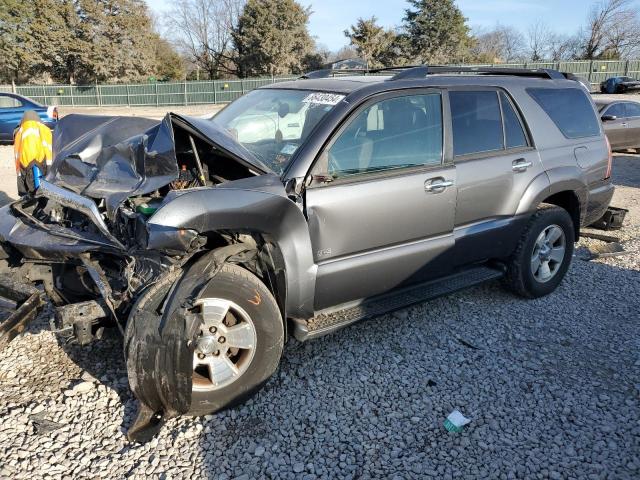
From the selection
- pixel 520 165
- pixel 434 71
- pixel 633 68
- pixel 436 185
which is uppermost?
pixel 633 68

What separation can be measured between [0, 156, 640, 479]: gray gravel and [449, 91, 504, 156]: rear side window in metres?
1.39

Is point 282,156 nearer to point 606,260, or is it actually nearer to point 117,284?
point 117,284

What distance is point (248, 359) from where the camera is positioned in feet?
10.3

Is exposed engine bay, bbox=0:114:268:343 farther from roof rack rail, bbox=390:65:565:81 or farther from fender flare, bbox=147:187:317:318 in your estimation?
roof rack rail, bbox=390:65:565:81

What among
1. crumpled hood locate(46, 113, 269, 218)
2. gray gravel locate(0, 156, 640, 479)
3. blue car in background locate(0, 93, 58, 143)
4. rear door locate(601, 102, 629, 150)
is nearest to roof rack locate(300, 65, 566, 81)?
crumpled hood locate(46, 113, 269, 218)

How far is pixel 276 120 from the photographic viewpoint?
3.95 meters

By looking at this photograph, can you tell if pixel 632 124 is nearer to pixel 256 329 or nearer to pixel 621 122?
pixel 621 122

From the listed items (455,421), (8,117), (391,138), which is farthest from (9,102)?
(455,421)

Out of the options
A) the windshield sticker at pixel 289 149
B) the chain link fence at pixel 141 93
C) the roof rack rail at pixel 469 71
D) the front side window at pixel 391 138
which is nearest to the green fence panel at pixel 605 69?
the chain link fence at pixel 141 93

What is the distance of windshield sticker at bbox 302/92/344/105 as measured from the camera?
3.61 meters

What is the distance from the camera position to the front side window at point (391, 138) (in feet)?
11.3

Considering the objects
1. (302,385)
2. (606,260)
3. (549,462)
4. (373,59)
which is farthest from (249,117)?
(373,59)

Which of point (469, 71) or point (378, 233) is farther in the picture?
point (469, 71)

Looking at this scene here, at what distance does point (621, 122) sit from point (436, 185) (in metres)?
10.8
